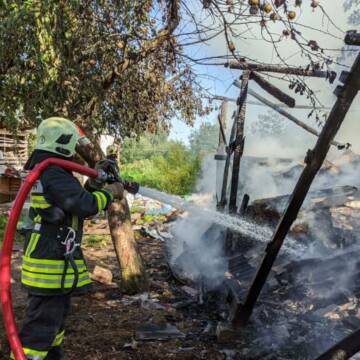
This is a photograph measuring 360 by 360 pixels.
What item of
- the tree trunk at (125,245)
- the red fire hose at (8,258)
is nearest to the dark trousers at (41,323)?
the red fire hose at (8,258)

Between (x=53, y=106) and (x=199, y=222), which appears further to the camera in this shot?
(x=199, y=222)

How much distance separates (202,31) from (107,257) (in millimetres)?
4722

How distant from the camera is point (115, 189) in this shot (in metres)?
2.95

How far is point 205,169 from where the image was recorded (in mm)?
14906

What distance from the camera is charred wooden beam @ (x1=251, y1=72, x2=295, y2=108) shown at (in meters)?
5.27

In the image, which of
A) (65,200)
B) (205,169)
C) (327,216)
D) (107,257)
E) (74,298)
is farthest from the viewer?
(205,169)

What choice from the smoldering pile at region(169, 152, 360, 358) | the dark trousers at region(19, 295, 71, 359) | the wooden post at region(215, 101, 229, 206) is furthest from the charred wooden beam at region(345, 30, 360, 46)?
the wooden post at region(215, 101, 229, 206)

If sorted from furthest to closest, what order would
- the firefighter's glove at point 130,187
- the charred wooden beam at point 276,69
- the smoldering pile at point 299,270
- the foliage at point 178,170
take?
the foliage at point 178,170 → the charred wooden beam at point 276,69 → the smoldering pile at point 299,270 → the firefighter's glove at point 130,187

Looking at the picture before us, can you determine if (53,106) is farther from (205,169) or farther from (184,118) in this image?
(205,169)

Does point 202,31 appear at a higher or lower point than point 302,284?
higher

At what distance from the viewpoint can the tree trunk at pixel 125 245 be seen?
4891 mm

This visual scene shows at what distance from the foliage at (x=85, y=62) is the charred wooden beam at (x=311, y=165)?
2.06 m

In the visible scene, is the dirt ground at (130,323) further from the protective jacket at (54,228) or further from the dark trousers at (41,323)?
the protective jacket at (54,228)

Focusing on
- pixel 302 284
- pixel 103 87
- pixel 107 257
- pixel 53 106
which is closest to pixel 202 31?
pixel 103 87
